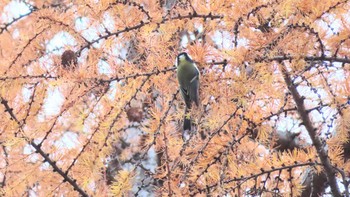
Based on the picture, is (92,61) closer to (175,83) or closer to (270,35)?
(175,83)

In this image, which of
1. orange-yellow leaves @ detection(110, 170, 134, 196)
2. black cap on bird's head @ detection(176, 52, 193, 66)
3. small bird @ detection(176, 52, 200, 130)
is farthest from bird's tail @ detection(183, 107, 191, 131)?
orange-yellow leaves @ detection(110, 170, 134, 196)

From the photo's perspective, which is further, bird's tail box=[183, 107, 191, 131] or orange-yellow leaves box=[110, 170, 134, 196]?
bird's tail box=[183, 107, 191, 131]

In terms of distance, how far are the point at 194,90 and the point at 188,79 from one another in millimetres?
45

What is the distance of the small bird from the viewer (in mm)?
1405

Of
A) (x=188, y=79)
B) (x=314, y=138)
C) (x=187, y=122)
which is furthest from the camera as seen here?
(x=187, y=122)

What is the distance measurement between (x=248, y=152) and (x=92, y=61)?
0.50 meters

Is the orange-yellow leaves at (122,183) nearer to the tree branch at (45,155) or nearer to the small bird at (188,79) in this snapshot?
the tree branch at (45,155)

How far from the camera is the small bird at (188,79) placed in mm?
1405

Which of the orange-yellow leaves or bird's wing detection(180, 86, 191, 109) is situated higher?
bird's wing detection(180, 86, 191, 109)

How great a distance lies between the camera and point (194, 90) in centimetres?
143

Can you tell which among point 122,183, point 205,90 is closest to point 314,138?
point 205,90

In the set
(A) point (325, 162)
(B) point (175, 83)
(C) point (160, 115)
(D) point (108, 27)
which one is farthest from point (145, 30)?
(A) point (325, 162)

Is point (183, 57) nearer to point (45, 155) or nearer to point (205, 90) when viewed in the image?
point (205, 90)

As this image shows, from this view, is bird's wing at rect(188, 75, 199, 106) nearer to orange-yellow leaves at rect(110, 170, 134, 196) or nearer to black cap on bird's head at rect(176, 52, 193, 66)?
black cap on bird's head at rect(176, 52, 193, 66)
